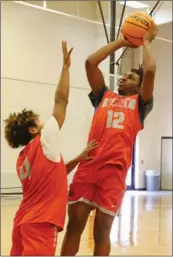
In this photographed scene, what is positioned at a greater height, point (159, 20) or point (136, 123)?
point (159, 20)

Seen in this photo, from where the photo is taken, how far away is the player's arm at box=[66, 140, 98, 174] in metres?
2.55

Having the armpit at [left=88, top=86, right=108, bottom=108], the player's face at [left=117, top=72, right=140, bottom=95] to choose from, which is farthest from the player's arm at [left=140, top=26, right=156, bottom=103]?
the armpit at [left=88, top=86, right=108, bottom=108]

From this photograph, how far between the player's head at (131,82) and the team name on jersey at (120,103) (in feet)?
0.38

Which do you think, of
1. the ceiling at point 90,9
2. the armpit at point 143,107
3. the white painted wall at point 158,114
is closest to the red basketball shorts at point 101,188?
the armpit at point 143,107

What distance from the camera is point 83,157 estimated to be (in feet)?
8.45

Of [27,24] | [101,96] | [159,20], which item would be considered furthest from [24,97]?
[101,96]

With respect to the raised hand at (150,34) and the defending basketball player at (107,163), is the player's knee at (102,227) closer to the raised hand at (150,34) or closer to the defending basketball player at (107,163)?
the defending basketball player at (107,163)

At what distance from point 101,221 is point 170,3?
29.8 feet

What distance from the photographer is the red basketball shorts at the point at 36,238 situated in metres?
2.10

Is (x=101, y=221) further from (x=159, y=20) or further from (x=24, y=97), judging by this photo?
(x=159, y=20)

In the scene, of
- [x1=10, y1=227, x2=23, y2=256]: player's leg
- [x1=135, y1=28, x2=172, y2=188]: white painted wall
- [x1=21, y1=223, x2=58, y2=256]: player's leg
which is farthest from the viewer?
[x1=135, y1=28, x2=172, y2=188]: white painted wall

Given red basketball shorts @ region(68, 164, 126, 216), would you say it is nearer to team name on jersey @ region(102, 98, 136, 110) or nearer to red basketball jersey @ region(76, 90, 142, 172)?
red basketball jersey @ region(76, 90, 142, 172)

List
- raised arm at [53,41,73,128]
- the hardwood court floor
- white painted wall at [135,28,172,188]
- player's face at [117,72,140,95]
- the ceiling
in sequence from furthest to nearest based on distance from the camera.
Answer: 1. white painted wall at [135,28,172,188]
2. the ceiling
3. the hardwood court floor
4. player's face at [117,72,140,95]
5. raised arm at [53,41,73,128]

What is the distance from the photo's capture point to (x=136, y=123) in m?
2.68
